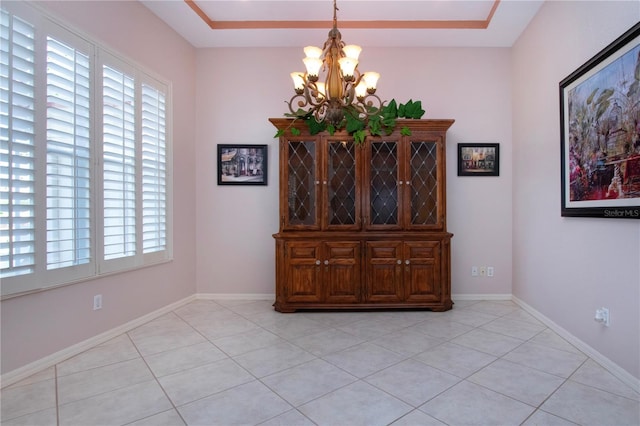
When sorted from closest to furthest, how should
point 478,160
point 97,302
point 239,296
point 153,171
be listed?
point 97,302 < point 153,171 < point 478,160 < point 239,296

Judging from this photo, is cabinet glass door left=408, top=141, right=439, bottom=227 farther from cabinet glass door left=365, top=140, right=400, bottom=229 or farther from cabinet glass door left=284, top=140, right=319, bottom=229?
cabinet glass door left=284, top=140, right=319, bottom=229

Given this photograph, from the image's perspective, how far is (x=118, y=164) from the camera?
2947mm

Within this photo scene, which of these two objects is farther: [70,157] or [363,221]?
[363,221]

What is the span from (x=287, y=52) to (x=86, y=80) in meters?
2.32

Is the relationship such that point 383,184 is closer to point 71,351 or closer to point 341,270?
point 341,270

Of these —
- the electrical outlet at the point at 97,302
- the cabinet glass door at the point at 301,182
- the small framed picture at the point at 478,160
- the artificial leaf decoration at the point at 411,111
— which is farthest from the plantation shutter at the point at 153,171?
the small framed picture at the point at 478,160

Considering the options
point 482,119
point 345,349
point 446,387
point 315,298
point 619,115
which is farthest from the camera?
point 482,119

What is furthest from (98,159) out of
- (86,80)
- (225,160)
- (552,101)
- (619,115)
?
(552,101)

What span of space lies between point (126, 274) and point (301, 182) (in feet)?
6.52

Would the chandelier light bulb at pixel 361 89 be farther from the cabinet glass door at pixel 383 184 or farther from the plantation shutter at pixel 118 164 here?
the plantation shutter at pixel 118 164

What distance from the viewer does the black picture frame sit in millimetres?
2057

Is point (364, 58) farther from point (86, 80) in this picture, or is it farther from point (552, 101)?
point (86, 80)

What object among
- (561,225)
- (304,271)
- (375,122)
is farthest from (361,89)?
(561,225)

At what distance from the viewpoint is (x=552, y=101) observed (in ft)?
10.0
